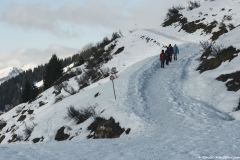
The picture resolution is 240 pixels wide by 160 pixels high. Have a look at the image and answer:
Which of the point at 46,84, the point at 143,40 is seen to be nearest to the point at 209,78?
the point at 143,40

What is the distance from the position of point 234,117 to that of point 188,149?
4.31 metres

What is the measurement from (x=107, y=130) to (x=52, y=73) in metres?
50.6

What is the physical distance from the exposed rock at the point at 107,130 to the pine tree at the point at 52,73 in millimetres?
48078

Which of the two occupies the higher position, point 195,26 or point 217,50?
point 195,26

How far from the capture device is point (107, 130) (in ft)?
32.8

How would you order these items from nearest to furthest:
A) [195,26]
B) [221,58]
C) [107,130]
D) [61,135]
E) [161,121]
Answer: [161,121], [107,130], [61,135], [221,58], [195,26]

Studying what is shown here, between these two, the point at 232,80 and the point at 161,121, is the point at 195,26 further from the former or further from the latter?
the point at 161,121

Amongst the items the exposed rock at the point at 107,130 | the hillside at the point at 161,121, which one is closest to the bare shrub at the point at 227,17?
the hillside at the point at 161,121

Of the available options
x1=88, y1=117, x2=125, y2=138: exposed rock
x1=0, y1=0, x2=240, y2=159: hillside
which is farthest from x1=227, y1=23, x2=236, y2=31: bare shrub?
x1=88, y1=117, x2=125, y2=138: exposed rock

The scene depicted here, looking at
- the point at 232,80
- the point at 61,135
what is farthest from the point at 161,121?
the point at 61,135

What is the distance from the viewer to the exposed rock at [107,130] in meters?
9.64

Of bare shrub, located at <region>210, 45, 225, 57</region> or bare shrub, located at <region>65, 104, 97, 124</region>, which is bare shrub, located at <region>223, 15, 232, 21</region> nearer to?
bare shrub, located at <region>210, 45, 225, 57</region>

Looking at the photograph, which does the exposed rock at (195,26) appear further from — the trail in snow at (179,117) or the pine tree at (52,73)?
the pine tree at (52,73)

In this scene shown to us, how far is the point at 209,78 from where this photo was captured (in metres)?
13.3
